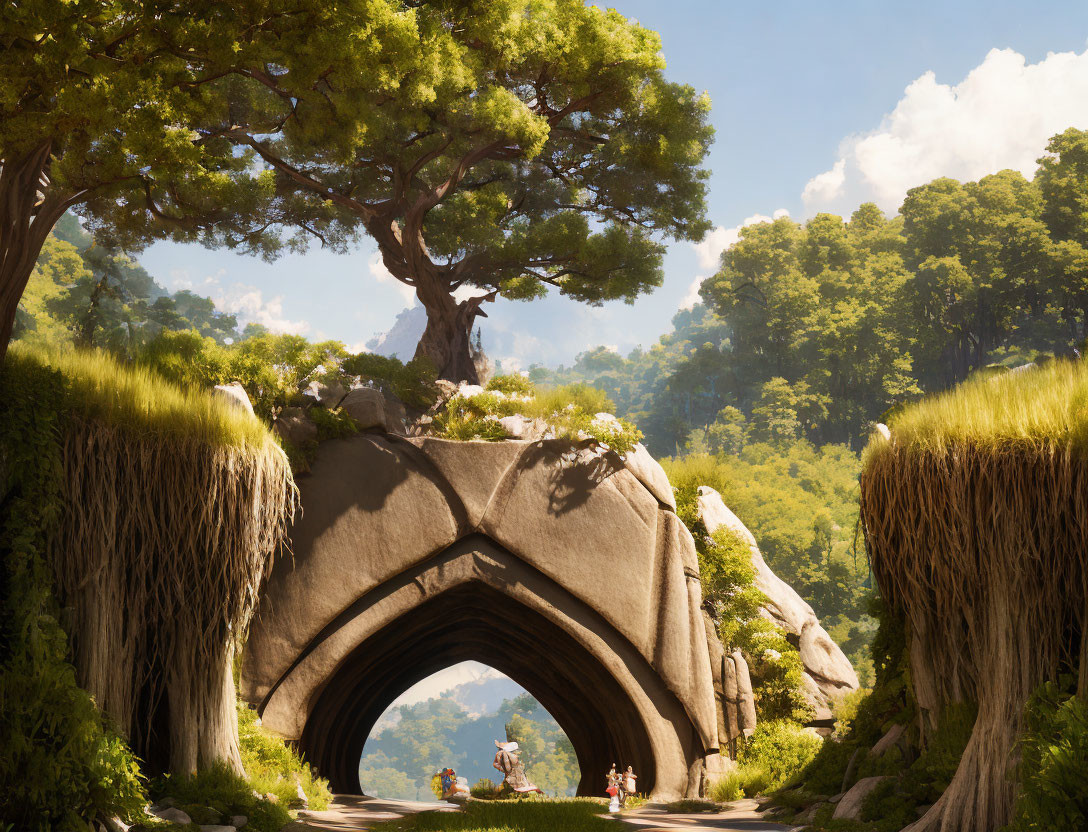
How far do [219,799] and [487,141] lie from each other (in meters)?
11.5

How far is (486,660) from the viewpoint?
62.5 ft

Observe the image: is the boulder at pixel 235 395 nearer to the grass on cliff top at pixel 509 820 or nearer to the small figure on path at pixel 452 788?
the grass on cliff top at pixel 509 820

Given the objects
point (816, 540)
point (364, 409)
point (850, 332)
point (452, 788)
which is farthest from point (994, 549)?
point (850, 332)

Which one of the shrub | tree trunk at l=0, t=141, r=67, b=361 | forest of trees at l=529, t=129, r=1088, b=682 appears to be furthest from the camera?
forest of trees at l=529, t=129, r=1088, b=682

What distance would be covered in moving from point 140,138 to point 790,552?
31.3 meters

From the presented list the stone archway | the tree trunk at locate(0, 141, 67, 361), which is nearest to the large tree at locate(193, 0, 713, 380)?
the tree trunk at locate(0, 141, 67, 361)

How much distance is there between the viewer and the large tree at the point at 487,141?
36.5 feet

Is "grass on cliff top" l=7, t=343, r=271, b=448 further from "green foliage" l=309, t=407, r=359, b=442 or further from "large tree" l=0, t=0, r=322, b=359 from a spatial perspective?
"green foliage" l=309, t=407, r=359, b=442

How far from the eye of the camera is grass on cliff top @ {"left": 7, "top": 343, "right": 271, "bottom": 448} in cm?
841

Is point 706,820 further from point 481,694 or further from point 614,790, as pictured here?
point 481,694

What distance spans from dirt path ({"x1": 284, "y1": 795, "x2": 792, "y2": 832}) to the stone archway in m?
1.37

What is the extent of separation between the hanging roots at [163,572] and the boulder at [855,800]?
6775 mm

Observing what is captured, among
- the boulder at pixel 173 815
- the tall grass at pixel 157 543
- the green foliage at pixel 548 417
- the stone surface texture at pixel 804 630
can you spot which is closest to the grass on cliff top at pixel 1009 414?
the green foliage at pixel 548 417

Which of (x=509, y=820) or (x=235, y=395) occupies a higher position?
(x=235, y=395)
